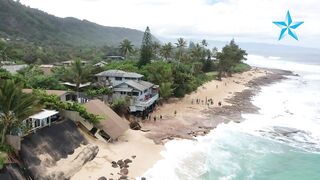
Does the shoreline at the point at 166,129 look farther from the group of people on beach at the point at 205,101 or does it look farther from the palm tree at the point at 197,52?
the palm tree at the point at 197,52

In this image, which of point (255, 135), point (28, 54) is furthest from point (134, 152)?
point (28, 54)

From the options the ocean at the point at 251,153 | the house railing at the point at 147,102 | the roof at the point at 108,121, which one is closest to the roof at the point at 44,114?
the roof at the point at 108,121

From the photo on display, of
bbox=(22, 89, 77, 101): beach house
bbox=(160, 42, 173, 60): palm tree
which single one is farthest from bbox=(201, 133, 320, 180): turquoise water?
bbox=(160, 42, 173, 60): palm tree

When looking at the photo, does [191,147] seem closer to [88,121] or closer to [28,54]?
[88,121]

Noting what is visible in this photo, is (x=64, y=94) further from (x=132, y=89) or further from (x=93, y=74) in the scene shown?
(x=93, y=74)

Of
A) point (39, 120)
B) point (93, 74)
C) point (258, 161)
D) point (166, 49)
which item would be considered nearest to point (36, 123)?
point (39, 120)
